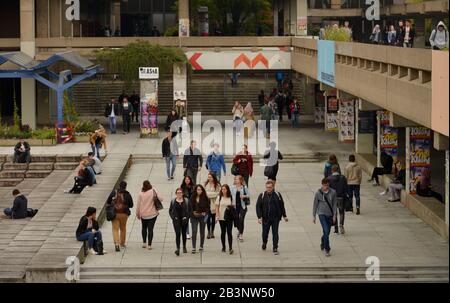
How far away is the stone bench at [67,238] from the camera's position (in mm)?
20625

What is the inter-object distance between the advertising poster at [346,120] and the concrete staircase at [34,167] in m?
9.22

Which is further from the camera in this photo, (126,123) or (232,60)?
(232,60)

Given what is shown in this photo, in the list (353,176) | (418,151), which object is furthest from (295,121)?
(353,176)

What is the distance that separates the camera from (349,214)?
26.7 meters

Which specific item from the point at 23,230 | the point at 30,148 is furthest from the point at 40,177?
the point at 23,230

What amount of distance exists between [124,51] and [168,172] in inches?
532

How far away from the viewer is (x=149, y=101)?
135ft

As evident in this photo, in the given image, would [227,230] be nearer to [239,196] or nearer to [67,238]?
[239,196]

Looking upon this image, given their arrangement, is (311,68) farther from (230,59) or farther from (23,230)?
(23,230)

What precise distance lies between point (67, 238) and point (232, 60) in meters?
24.2

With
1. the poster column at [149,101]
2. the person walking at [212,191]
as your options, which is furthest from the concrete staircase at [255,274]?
the poster column at [149,101]

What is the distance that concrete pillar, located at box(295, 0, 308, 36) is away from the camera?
50000mm

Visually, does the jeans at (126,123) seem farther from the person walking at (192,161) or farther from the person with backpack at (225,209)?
the person with backpack at (225,209)

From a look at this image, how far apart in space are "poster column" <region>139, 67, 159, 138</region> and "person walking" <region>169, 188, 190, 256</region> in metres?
18.9
